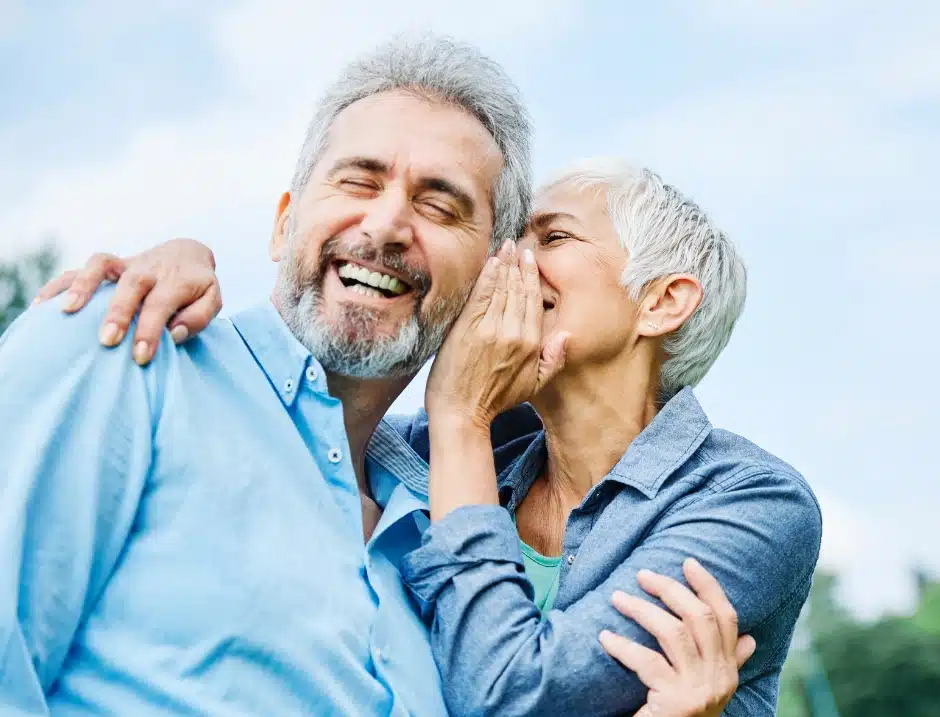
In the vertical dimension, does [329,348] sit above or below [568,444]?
above

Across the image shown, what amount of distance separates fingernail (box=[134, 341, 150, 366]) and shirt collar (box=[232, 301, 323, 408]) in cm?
52

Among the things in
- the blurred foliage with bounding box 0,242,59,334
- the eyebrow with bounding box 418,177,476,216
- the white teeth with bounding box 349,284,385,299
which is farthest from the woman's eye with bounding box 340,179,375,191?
the blurred foliage with bounding box 0,242,59,334

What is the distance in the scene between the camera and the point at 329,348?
2.92m

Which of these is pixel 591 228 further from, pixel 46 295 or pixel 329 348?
pixel 46 295

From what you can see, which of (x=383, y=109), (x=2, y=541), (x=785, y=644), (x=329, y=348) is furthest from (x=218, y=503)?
(x=785, y=644)

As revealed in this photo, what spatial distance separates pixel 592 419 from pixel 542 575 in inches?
21.8

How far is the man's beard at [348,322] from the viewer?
2.93 m

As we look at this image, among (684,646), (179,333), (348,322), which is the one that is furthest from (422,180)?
(684,646)

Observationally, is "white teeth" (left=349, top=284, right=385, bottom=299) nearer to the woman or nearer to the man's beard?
the man's beard

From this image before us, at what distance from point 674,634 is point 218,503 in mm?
1118

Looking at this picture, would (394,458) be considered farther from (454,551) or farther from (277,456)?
(277,456)

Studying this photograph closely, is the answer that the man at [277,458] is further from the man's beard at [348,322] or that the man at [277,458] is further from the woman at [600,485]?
the woman at [600,485]

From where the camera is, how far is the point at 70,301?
2.18m

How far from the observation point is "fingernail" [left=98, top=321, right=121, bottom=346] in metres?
2.17
